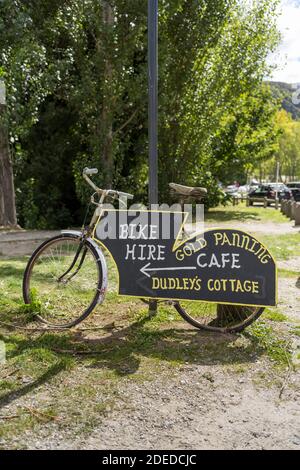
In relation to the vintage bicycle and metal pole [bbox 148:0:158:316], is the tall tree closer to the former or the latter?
the vintage bicycle

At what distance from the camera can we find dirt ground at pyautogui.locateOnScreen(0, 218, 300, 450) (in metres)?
2.62

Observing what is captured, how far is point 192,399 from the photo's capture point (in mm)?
3088

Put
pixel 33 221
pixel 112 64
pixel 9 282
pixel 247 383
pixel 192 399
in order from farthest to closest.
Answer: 1. pixel 33 221
2. pixel 112 64
3. pixel 9 282
4. pixel 247 383
5. pixel 192 399

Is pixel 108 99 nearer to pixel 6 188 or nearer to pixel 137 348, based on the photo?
pixel 6 188

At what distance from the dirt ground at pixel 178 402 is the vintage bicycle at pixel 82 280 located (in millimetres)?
284

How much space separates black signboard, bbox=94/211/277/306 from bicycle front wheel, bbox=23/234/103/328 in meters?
0.23

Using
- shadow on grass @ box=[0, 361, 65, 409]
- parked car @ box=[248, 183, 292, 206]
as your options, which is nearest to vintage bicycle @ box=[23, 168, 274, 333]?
shadow on grass @ box=[0, 361, 65, 409]

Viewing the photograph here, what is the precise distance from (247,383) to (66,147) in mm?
12222

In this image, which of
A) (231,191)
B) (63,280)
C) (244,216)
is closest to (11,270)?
(63,280)

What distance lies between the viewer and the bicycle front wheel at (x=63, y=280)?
14.3ft

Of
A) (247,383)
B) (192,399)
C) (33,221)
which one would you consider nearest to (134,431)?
(192,399)

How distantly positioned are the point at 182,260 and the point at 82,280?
1.48 meters

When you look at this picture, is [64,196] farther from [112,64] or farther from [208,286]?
[208,286]

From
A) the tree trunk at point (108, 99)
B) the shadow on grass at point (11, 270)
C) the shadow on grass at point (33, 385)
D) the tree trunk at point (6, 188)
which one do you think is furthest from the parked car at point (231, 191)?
the shadow on grass at point (33, 385)
